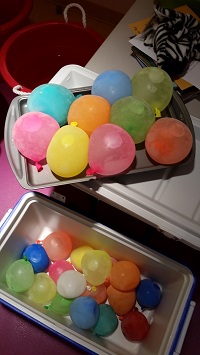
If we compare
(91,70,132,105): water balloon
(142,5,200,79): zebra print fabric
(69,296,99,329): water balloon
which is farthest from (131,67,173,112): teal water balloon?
(69,296,99,329): water balloon

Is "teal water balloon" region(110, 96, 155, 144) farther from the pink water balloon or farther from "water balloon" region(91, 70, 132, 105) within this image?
the pink water balloon

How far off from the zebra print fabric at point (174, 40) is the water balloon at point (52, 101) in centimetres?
30

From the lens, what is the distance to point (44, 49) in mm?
1516

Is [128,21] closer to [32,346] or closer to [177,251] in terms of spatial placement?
[177,251]

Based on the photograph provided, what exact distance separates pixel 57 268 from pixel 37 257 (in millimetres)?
67

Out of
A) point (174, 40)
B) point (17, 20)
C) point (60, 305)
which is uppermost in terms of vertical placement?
point (17, 20)

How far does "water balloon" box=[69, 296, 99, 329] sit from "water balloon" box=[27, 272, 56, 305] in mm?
78

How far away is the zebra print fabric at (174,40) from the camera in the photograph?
1015 millimetres

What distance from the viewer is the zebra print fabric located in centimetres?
102

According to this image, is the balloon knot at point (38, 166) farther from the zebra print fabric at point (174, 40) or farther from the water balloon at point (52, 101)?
the zebra print fabric at point (174, 40)

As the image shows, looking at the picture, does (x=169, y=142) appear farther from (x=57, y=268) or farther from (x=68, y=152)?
(x=57, y=268)

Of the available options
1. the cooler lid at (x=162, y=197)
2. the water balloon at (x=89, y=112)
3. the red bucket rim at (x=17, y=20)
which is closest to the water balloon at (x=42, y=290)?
the cooler lid at (x=162, y=197)

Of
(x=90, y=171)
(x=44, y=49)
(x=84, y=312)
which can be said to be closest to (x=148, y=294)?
(x=84, y=312)

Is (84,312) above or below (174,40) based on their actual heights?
below
